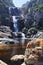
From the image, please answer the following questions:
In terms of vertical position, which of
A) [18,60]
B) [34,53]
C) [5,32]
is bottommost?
[18,60]

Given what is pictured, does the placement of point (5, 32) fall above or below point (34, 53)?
above

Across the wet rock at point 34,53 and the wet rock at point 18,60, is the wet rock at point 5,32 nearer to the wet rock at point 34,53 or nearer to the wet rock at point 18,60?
the wet rock at point 18,60

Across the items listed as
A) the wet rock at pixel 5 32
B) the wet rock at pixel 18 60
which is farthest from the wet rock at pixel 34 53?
the wet rock at pixel 5 32

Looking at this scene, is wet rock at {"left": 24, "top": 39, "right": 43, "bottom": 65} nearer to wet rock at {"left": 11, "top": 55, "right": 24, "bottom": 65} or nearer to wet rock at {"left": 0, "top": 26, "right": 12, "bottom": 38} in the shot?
wet rock at {"left": 11, "top": 55, "right": 24, "bottom": 65}

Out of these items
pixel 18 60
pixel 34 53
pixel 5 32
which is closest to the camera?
pixel 34 53

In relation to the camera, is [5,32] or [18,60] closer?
Result: [18,60]

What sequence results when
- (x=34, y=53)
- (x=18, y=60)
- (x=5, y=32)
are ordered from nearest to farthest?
(x=34, y=53) → (x=18, y=60) → (x=5, y=32)

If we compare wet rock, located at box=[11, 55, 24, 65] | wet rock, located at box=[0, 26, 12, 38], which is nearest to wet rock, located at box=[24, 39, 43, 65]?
wet rock, located at box=[11, 55, 24, 65]

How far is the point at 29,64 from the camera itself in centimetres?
3691

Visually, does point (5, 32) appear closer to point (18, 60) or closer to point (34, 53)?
point (18, 60)

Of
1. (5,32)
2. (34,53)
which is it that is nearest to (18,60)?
(34,53)

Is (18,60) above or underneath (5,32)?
underneath

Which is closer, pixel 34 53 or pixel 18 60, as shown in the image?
pixel 34 53

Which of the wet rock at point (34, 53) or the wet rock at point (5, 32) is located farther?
the wet rock at point (5, 32)
